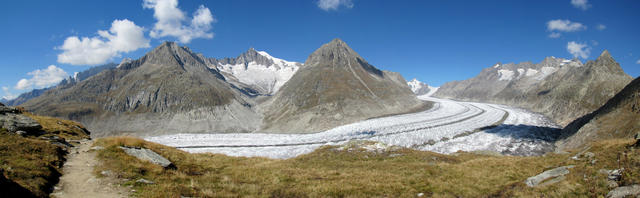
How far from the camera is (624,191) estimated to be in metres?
10.3

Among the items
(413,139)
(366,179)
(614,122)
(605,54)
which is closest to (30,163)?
(366,179)

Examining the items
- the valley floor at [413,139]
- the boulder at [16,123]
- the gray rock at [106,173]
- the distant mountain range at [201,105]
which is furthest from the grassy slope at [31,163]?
the distant mountain range at [201,105]

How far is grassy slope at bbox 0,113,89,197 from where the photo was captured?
34.3 feet

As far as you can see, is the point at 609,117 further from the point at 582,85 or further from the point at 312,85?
the point at 312,85

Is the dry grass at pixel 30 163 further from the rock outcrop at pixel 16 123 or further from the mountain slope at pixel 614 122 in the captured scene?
the mountain slope at pixel 614 122

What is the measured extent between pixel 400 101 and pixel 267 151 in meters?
114

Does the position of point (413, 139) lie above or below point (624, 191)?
below

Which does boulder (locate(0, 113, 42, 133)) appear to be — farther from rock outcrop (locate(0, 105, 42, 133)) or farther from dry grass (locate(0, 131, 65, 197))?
dry grass (locate(0, 131, 65, 197))

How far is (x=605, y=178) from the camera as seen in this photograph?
41.3ft

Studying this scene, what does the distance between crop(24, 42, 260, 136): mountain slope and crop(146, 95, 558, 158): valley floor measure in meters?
26.1

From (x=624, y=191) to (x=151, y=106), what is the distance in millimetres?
175080

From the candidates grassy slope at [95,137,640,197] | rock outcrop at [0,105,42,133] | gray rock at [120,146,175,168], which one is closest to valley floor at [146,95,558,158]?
grassy slope at [95,137,640,197]

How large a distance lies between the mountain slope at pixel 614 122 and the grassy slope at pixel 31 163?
74.2 m

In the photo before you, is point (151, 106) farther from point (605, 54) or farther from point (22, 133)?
point (605, 54)
